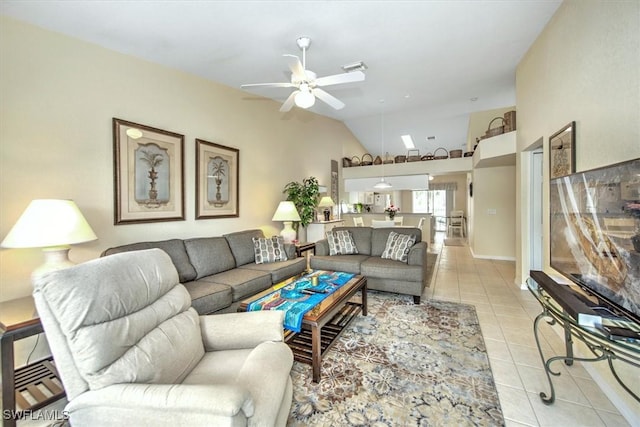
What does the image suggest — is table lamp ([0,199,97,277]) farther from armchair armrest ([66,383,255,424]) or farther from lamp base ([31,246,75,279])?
armchair armrest ([66,383,255,424])

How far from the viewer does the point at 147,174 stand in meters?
3.01

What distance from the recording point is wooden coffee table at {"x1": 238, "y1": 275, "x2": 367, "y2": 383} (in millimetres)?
1942

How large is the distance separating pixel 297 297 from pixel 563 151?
2.88 m

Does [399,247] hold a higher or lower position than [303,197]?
lower

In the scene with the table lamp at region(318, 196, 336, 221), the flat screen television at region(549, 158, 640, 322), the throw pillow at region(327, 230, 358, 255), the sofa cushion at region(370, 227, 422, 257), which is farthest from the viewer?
the table lamp at region(318, 196, 336, 221)

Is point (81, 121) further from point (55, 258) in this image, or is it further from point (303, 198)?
point (303, 198)

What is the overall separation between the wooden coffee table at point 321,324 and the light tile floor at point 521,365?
4.06ft

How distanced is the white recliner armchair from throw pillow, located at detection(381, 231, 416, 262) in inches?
100

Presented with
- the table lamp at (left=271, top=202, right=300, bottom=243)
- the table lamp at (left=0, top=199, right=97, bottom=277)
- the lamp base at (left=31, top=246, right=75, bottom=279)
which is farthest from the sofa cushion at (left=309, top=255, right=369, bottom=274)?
the lamp base at (left=31, top=246, right=75, bottom=279)

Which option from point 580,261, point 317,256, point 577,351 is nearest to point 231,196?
point 317,256

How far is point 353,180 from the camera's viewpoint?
7.63 meters

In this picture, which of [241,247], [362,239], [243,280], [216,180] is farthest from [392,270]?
[216,180]
